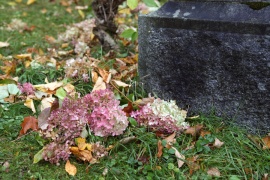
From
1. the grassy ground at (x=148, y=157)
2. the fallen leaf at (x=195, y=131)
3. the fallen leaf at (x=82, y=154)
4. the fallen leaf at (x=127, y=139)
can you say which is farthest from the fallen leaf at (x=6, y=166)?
the fallen leaf at (x=195, y=131)

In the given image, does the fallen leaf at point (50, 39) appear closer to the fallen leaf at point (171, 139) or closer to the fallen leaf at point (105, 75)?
the fallen leaf at point (105, 75)

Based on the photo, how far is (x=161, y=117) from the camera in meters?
2.45

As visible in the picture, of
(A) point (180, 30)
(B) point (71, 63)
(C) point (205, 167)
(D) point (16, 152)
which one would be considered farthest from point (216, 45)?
(D) point (16, 152)

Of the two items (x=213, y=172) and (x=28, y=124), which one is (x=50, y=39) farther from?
(x=213, y=172)

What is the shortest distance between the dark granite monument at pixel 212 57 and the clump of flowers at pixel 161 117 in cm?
25

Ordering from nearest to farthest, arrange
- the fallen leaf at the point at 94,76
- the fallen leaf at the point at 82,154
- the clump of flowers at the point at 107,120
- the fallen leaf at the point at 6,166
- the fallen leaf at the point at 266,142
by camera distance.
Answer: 1. the fallen leaf at the point at 6,166
2. the fallen leaf at the point at 82,154
3. the clump of flowers at the point at 107,120
4. the fallen leaf at the point at 266,142
5. the fallen leaf at the point at 94,76

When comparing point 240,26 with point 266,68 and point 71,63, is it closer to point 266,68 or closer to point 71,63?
point 266,68

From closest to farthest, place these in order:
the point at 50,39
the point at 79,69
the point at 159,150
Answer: the point at 159,150 → the point at 79,69 → the point at 50,39

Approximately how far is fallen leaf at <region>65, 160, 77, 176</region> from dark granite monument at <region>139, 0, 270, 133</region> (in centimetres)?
95

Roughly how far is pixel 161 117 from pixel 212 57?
0.55 m

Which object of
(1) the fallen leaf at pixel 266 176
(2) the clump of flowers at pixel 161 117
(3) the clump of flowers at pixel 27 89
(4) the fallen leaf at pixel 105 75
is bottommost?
(1) the fallen leaf at pixel 266 176

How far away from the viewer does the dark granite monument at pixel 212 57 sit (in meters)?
2.43

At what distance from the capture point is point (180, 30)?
263 centimetres

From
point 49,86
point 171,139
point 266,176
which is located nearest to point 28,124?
point 49,86
